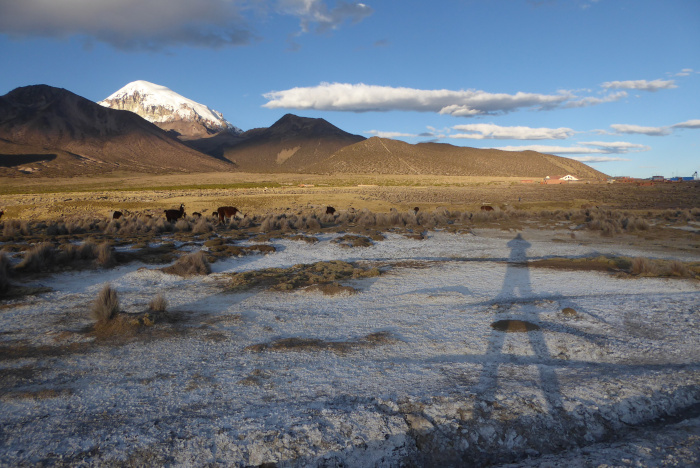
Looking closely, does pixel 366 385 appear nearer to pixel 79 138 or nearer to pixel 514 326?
pixel 514 326

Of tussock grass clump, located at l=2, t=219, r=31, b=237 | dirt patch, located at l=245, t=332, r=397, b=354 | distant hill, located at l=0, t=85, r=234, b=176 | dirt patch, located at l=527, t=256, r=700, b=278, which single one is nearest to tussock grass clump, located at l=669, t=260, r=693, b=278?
dirt patch, located at l=527, t=256, r=700, b=278

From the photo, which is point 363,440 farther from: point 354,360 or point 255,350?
point 255,350

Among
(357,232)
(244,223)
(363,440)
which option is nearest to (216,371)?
(363,440)

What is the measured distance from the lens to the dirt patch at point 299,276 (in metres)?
11.1

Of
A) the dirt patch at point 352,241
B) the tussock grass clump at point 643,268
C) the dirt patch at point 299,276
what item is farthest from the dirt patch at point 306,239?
the tussock grass clump at point 643,268

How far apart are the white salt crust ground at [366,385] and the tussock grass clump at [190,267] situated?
170 cm

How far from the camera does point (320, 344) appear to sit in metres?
7.06

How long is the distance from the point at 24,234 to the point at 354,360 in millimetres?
18012

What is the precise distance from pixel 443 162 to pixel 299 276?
10935 cm

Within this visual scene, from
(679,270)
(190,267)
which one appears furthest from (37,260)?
(679,270)

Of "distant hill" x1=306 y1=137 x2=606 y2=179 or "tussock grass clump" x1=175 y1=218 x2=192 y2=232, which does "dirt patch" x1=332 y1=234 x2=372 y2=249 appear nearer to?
"tussock grass clump" x1=175 y1=218 x2=192 y2=232

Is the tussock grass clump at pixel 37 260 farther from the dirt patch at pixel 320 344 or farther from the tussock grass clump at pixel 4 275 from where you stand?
the dirt patch at pixel 320 344

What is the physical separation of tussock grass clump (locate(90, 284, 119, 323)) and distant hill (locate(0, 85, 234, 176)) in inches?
4766

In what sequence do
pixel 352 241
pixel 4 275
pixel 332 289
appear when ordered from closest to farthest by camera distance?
pixel 4 275
pixel 332 289
pixel 352 241
